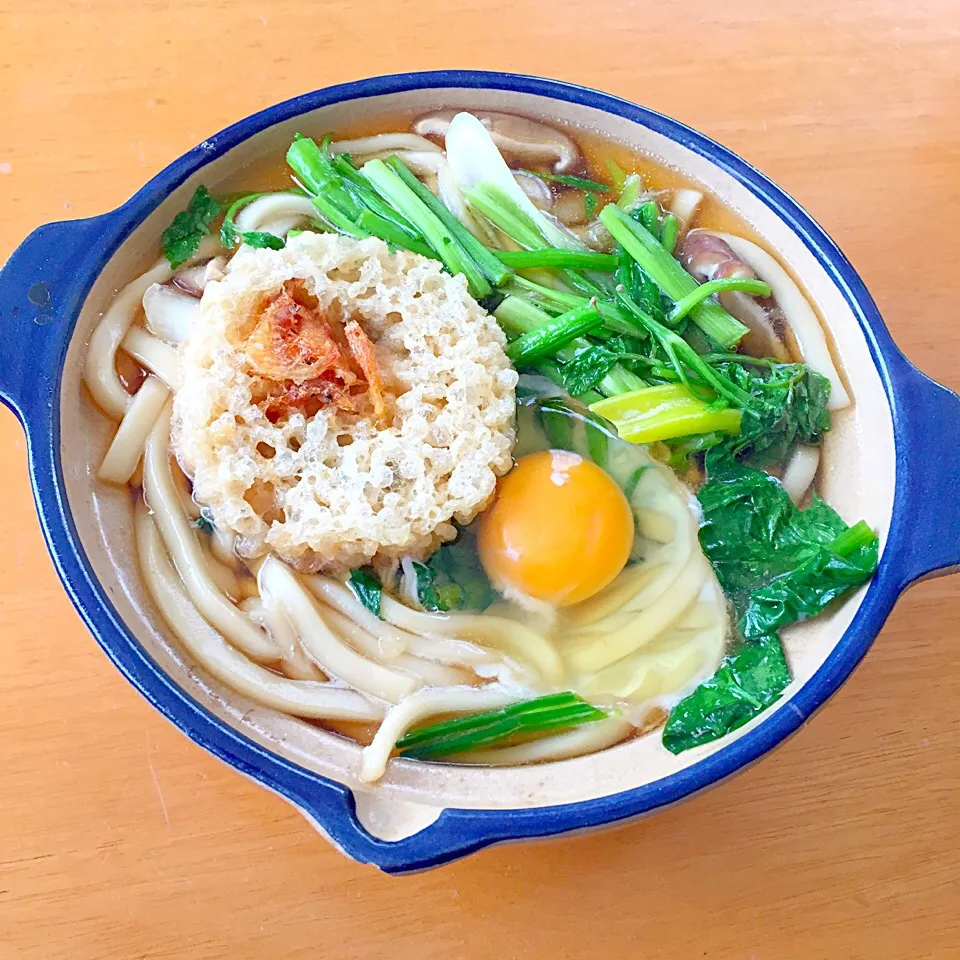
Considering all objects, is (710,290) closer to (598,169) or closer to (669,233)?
(669,233)

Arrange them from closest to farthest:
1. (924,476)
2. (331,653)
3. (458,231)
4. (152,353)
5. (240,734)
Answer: (240,734), (924,476), (331,653), (152,353), (458,231)

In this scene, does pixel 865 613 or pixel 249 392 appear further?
pixel 249 392

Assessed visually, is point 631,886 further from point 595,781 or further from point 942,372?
point 942,372

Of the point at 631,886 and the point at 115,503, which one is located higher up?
the point at 115,503

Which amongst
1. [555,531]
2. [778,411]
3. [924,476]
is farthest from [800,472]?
[555,531]

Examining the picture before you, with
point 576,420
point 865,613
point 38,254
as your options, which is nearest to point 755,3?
point 576,420

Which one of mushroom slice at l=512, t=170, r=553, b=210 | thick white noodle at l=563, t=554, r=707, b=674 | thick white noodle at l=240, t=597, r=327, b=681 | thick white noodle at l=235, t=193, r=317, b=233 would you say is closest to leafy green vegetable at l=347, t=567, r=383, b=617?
thick white noodle at l=240, t=597, r=327, b=681

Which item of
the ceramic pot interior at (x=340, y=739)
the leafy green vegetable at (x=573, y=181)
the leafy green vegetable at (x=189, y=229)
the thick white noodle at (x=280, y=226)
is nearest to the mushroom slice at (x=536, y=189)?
the leafy green vegetable at (x=573, y=181)
